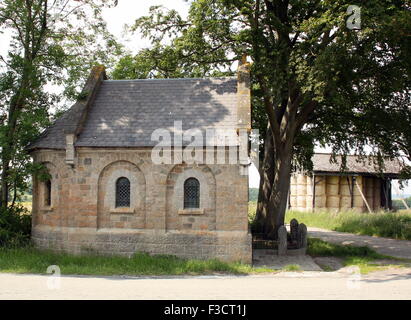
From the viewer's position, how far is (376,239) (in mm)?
Answer: 25672

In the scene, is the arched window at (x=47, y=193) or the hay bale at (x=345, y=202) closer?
the arched window at (x=47, y=193)

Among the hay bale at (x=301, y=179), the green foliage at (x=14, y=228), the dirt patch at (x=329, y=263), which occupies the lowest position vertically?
the dirt patch at (x=329, y=263)

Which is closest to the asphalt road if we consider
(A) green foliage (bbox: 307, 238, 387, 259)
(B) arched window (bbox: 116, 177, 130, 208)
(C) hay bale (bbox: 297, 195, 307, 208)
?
(B) arched window (bbox: 116, 177, 130, 208)

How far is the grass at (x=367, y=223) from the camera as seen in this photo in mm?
26453

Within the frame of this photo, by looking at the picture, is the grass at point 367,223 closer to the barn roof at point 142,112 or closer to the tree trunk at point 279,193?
the tree trunk at point 279,193

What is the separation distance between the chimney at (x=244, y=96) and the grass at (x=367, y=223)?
50.4ft

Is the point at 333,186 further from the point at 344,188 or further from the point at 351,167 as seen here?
the point at 351,167

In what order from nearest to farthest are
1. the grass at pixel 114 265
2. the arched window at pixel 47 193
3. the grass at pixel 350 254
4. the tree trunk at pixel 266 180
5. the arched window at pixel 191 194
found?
the grass at pixel 114 265, the arched window at pixel 191 194, the grass at pixel 350 254, the arched window at pixel 47 193, the tree trunk at pixel 266 180

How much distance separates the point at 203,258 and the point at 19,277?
644 cm

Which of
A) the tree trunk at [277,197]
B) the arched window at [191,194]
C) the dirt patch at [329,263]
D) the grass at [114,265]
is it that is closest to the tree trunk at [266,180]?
the tree trunk at [277,197]

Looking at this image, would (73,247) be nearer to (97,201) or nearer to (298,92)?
(97,201)

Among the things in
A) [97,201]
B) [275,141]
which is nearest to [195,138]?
[97,201]

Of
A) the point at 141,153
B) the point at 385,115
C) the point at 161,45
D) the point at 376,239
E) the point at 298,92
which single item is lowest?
the point at 376,239

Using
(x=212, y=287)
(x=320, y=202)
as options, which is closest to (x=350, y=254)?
(x=212, y=287)
